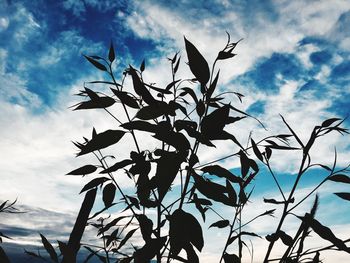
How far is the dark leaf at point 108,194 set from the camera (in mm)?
1661

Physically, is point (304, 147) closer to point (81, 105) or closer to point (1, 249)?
point (81, 105)

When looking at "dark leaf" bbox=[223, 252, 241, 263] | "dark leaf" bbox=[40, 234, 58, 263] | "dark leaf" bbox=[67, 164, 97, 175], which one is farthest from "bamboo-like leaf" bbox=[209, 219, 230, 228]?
"dark leaf" bbox=[40, 234, 58, 263]

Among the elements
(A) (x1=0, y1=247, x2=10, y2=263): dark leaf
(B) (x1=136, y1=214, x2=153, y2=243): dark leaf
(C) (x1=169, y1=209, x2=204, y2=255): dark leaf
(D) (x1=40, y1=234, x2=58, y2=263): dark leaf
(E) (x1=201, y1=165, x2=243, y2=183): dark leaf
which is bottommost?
(A) (x1=0, y1=247, x2=10, y2=263): dark leaf

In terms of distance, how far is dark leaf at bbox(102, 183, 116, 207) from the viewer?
1661 millimetres

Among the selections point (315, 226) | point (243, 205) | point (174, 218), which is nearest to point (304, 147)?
point (315, 226)

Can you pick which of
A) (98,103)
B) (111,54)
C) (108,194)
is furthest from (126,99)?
(108,194)

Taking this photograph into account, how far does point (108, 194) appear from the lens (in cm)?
168

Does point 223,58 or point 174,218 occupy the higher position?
point 223,58

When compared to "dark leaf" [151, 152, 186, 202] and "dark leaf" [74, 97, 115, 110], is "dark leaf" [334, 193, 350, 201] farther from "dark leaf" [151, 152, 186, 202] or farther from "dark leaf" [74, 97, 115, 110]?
"dark leaf" [74, 97, 115, 110]

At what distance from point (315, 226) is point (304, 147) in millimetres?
315

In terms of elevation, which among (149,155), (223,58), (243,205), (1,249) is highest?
(223,58)

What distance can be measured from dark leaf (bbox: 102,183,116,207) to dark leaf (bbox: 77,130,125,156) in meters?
0.51

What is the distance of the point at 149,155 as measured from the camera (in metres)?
1.82

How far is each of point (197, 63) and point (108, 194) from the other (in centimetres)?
89
